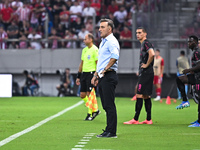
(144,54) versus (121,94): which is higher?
(144,54)

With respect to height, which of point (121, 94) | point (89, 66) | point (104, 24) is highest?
point (104, 24)

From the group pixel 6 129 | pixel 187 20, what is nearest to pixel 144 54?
pixel 6 129

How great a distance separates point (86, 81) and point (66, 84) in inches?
477

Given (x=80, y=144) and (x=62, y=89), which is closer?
(x=80, y=144)

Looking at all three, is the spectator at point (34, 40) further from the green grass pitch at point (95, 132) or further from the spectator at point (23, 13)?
the green grass pitch at point (95, 132)

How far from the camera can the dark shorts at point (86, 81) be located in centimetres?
1405

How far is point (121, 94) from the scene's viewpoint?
26156mm

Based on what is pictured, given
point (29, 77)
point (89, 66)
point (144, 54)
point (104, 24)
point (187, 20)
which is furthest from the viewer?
point (29, 77)

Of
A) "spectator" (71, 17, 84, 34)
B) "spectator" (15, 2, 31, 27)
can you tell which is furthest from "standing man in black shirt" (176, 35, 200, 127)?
"spectator" (15, 2, 31, 27)

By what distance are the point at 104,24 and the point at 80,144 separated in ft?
7.23

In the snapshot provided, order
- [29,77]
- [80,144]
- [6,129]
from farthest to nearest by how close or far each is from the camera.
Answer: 1. [29,77]
2. [6,129]
3. [80,144]

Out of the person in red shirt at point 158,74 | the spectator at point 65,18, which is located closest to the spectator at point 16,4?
the spectator at point 65,18

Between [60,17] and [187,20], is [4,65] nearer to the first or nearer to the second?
[60,17]

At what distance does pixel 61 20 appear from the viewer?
2670 cm
